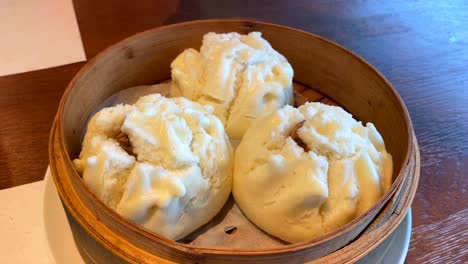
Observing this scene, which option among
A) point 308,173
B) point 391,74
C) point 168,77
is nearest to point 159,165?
point 308,173

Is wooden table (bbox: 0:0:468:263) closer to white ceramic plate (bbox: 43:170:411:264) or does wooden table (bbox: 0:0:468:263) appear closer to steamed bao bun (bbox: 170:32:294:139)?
white ceramic plate (bbox: 43:170:411:264)

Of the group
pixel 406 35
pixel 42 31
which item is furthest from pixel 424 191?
pixel 42 31

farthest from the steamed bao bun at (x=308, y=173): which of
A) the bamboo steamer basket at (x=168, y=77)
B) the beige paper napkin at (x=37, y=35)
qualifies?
the beige paper napkin at (x=37, y=35)

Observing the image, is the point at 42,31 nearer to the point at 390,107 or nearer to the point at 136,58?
the point at 136,58

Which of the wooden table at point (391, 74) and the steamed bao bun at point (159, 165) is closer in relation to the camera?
the steamed bao bun at point (159, 165)

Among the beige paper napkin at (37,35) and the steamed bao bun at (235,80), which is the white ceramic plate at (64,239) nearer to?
the steamed bao bun at (235,80)

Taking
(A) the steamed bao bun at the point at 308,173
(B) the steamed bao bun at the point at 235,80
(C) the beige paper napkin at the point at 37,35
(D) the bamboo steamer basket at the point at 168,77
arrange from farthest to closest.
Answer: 1. (C) the beige paper napkin at the point at 37,35
2. (B) the steamed bao bun at the point at 235,80
3. (A) the steamed bao bun at the point at 308,173
4. (D) the bamboo steamer basket at the point at 168,77
